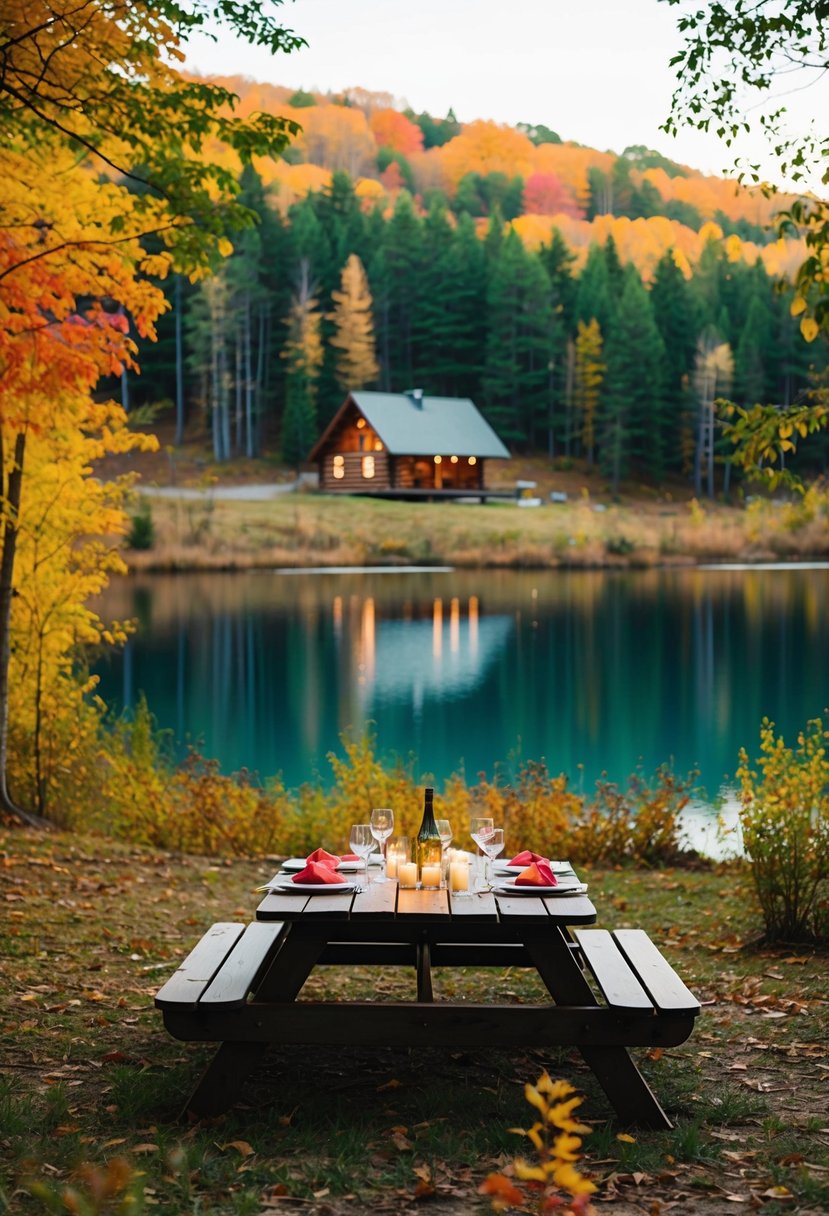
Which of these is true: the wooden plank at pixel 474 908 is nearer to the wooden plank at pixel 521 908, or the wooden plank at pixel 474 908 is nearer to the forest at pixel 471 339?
the wooden plank at pixel 521 908

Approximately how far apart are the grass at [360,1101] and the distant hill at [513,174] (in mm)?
89238

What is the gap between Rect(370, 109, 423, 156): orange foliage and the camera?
118 m

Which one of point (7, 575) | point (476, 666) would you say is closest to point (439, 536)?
point (476, 666)

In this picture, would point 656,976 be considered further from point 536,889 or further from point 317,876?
point 317,876

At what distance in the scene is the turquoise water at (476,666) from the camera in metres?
19.0

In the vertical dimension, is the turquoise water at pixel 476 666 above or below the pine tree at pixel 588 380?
below

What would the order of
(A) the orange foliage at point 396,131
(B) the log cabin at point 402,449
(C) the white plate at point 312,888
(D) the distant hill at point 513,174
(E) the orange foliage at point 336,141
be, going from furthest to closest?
(A) the orange foliage at point 396,131 < (E) the orange foliage at point 336,141 < (D) the distant hill at point 513,174 < (B) the log cabin at point 402,449 < (C) the white plate at point 312,888

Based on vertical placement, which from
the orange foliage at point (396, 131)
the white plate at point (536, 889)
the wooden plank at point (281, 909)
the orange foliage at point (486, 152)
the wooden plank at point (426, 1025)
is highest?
the orange foliage at point (396, 131)

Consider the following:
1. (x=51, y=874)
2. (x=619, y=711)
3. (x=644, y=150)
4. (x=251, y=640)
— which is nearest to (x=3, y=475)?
(x=51, y=874)

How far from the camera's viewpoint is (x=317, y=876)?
4.90 m

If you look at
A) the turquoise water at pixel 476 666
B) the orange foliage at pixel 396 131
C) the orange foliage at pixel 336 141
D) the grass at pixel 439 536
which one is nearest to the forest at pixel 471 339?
the grass at pixel 439 536

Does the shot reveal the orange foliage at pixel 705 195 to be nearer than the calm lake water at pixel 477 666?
No

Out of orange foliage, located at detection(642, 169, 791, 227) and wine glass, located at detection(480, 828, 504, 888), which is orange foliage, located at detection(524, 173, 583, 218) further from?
wine glass, located at detection(480, 828, 504, 888)

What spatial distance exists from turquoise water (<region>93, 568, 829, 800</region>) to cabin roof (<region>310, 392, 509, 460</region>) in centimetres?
1311
